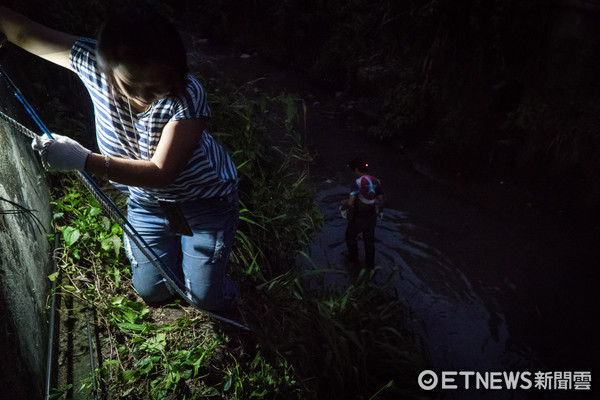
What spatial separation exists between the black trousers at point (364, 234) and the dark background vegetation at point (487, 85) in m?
3.19

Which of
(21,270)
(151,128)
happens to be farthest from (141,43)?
(21,270)

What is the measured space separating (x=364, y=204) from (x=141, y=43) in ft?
11.6

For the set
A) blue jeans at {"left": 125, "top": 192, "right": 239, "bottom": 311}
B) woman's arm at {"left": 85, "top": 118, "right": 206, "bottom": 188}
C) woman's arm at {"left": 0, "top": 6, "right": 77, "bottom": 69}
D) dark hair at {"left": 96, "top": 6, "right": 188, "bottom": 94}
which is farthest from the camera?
blue jeans at {"left": 125, "top": 192, "right": 239, "bottom": 311}

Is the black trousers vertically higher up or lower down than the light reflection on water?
higher up

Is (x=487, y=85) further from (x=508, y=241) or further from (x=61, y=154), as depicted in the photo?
(x=61, y=154)

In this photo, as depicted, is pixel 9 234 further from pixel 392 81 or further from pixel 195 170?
pixel 392 81

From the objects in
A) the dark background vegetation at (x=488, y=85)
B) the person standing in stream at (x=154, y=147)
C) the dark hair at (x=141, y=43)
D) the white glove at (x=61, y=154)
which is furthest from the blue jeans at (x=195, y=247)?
the dark background vegetation at (x=488, y=85)

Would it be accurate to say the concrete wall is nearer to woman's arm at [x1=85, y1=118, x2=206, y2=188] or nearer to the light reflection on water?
woman's arm at [x1=85, y1=118, x2=206, y2=188]

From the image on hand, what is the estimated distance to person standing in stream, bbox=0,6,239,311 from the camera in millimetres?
1413

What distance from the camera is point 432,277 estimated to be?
201 inches

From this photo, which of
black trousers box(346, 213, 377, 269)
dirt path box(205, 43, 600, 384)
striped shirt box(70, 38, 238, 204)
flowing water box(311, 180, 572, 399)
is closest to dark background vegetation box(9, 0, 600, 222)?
dirt path box(205, 43, 600, 384)

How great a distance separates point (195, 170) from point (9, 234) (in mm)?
856

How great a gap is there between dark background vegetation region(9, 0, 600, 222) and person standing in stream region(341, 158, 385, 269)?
3.22m

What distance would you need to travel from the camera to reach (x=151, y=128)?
160cm
